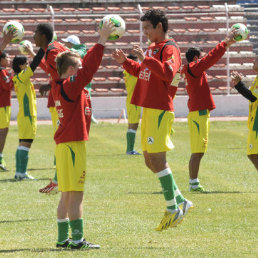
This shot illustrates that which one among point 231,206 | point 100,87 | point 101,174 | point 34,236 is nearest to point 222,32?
point 100,87

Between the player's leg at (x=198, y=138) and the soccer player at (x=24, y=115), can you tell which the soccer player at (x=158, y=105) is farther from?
the soccer player at (x=24, y=115)

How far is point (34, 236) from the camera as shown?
7.46 m

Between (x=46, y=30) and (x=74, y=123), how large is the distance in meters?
2.35

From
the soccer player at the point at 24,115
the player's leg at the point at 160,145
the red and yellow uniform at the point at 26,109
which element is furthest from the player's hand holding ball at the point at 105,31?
the red and yellow uniform at the point at 26,109

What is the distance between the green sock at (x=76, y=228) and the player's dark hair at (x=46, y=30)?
2.89 m

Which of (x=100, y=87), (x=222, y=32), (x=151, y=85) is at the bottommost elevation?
(x=100, y=87)

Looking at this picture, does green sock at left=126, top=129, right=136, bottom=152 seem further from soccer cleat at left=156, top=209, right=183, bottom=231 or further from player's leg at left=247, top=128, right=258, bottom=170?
soccer cleat at left=156, top=209, right=183, bottom=231

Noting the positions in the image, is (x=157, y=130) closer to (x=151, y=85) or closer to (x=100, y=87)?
(x=151, y=85)

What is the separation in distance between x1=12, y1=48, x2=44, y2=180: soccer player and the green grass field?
0.32 meters

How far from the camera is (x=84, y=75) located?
6473 mm

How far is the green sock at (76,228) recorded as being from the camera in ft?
21.5

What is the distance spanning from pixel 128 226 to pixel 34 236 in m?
1.08

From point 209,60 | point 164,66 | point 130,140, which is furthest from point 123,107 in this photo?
point 164,66

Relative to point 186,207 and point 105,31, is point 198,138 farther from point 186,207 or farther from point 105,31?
point 105,31
